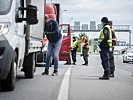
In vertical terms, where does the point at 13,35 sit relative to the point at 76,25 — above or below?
below

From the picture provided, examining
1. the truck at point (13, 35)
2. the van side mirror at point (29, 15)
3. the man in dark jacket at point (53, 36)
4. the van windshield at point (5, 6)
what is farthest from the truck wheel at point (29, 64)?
the van windshield at point (5, 6)

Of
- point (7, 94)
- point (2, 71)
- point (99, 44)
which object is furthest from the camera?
point (99, 44)

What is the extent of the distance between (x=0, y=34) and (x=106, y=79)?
218 inches

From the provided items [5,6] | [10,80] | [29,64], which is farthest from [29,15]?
[29,64]

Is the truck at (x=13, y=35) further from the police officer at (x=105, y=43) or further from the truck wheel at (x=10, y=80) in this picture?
the police officer at (x=105, y=43)

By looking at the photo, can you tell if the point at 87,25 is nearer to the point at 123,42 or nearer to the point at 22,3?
the point at 123,42

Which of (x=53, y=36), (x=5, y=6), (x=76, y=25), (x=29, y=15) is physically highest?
(x=76, y=25)

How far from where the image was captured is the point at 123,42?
136 m

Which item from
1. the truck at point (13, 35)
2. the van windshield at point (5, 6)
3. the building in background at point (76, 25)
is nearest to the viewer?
the truck at point (13, 35)

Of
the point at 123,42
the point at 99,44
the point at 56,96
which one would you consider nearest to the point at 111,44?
the point at 99,44

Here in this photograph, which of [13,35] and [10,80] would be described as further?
[10,80]

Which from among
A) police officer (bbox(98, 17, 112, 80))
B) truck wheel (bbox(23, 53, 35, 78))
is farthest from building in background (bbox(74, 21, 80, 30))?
truck wheel (bbox(23, 53, 35, 78))

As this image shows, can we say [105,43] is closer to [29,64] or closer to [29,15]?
[29,64]

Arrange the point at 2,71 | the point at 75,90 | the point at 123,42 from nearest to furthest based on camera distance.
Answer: the point at 2,71
the point at 75,90
the point at 123,42
